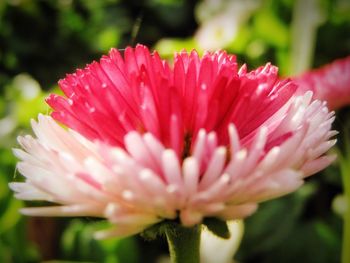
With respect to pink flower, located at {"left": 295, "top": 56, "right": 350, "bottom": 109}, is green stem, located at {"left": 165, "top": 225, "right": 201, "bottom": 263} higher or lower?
lower

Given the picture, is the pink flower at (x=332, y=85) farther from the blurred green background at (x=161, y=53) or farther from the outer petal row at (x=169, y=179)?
the outer petal row at (x=169, y=179)

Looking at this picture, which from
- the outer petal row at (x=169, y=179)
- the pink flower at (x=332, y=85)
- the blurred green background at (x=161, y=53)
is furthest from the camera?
the blurred green background at (x=161, y=53)

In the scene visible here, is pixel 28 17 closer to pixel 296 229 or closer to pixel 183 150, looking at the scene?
pixel 296 229

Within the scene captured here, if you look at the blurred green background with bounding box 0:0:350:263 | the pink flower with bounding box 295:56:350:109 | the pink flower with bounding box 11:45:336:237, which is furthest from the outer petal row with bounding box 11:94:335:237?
the pink flower with bounding box 295:56:350:109

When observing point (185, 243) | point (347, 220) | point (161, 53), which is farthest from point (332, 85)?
point (161, 53)

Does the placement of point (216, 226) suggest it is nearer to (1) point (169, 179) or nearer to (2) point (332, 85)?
(1) point (169, 179)

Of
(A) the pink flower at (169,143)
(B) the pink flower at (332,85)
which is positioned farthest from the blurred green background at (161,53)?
(A) the pink flower at (169,143)

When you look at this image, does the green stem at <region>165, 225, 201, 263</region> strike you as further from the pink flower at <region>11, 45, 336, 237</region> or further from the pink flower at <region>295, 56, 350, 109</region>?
the pink flower at <region>295, 56, 350, 109</region>
